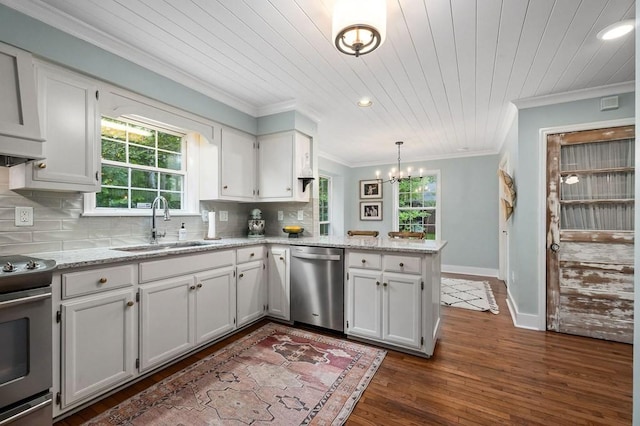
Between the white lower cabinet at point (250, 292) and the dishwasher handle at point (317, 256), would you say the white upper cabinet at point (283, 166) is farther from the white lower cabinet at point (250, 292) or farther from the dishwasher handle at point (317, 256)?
the white lower cabinet at point (250, 292)

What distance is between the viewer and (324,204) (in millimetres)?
6742

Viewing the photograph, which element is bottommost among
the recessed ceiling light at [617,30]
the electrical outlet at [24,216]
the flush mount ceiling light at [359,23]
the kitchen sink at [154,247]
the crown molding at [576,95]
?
the kitchen sink at [154,247]

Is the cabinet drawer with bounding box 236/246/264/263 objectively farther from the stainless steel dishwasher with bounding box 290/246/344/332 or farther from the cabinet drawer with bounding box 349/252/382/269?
the cabinet drawer with bounding box 349/252/382/269

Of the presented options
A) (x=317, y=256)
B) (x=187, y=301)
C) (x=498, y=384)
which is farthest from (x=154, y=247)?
(x=498, y=384)

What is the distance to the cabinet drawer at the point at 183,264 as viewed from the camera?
2.07 metres

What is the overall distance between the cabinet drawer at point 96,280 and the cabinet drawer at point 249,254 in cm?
102

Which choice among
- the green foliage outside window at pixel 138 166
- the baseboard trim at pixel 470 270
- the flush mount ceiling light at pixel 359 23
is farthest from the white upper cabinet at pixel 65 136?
the baseboard trim at pixel 470 270

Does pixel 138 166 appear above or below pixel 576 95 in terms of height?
below

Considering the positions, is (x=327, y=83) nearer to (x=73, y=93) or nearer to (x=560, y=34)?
(x=560, y=34)

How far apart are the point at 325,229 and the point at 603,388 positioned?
5212 mm

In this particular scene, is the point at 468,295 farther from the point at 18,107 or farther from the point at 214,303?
the point at 18,107

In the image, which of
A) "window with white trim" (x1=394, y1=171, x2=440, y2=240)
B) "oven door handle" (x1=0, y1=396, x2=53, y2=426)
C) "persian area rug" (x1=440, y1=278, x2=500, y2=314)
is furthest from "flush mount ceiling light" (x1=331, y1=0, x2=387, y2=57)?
"window with white trim" (x1=394, y1=171, x2=440, y2=240)

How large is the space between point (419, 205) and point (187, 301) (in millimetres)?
5349

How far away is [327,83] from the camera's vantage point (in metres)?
2.80
